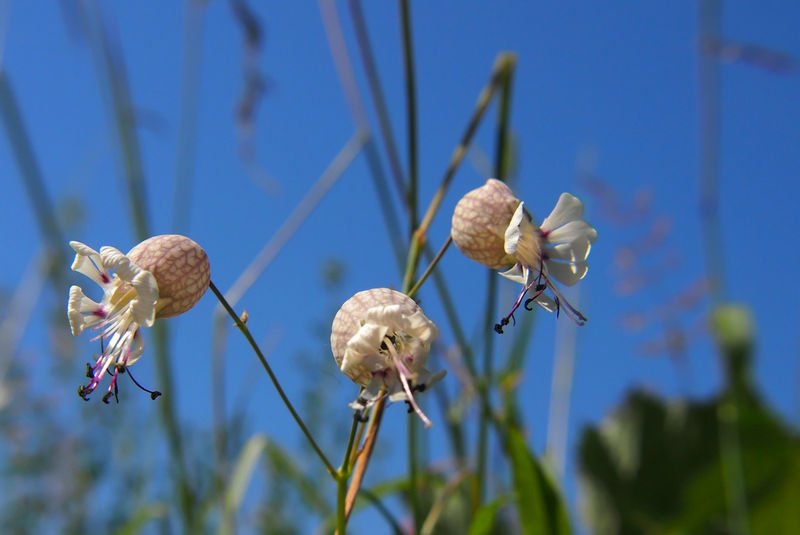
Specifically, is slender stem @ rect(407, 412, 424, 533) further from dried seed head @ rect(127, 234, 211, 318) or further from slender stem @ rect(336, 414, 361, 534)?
dried seed head @ rect(127, 234, 211, 318)

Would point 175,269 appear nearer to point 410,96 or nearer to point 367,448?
point 367,448

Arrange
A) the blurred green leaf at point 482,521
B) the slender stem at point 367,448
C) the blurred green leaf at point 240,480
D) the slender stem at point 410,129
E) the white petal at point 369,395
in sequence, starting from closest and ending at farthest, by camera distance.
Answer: the white petal at point 369,395 < the slender stem at point 367,448 < the blurred green leaf at point 482,521 < the slender stem at point 410,129 < the blurred green leaf at point 240,480

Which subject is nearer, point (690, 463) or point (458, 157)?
point (458, 157)

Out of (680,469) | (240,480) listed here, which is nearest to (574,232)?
(240,480)

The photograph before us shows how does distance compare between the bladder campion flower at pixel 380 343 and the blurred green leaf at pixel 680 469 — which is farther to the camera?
the blurred green leaf at pixel 680 469

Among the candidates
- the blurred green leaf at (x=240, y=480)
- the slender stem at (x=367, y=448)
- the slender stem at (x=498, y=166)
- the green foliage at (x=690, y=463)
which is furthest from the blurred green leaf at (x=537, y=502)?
the green foliage at (x=690, y=463)

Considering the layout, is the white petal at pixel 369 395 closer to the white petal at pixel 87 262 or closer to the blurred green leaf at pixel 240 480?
the white petal at pixel 87 262

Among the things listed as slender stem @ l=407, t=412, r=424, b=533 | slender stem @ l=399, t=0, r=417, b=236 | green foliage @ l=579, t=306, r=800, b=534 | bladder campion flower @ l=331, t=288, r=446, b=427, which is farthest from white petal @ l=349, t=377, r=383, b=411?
green foliage @ l=579, t=306, r=800, b=534
